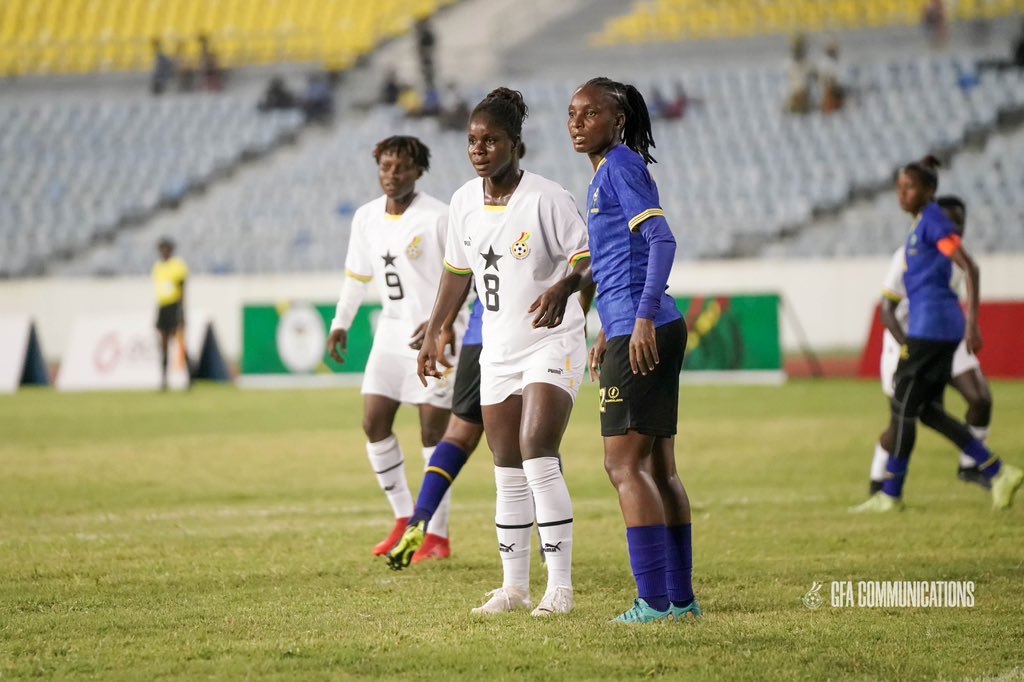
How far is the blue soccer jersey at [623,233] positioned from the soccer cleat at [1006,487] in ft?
14.6

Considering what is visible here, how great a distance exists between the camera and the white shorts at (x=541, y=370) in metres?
6.03

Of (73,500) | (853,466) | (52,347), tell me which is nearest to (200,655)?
(73,500)

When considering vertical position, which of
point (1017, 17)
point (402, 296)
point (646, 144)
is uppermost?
point (1017, 17)

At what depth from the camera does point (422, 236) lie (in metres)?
7.89

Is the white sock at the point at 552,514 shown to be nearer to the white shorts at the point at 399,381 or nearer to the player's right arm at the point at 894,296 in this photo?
the white shorts at the point at 399,381

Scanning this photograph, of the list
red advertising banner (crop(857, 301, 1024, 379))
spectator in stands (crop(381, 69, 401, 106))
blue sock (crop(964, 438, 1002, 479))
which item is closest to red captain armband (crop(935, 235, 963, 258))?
blue sock (crop(964, 438, 1002, 479))

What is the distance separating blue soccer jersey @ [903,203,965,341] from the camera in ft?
29.9

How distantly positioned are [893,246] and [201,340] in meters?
12.8

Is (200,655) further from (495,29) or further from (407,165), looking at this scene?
(495,29)

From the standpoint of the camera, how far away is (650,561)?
18.1 feet

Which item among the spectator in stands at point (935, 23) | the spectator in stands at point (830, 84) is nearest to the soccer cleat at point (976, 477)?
the spectator in stands at point (830, 84)

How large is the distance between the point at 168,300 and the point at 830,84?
53.4 ft

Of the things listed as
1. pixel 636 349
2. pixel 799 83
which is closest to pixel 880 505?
pixel 636 349

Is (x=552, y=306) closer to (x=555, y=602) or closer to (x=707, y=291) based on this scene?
(x=555, y=602)
